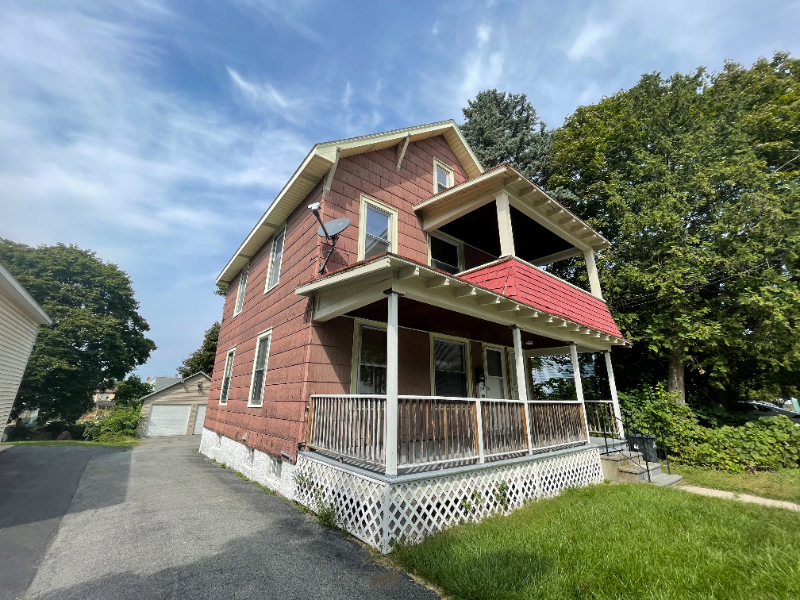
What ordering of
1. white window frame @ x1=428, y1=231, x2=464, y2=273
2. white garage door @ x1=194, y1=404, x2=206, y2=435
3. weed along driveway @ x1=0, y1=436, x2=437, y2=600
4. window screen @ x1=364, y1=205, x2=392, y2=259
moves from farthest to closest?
white garage door @ x1=194, y1=404, x2=206, y2=435 < white window frame @ x1=428, y1=231, x2=464, y2=273 < window screen @ x1=364, y1=205, x2=392, y2=259 < weed along driveway @ x1=0, y1=436, x2=437, y2=600

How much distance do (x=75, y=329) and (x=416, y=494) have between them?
29.9 meters

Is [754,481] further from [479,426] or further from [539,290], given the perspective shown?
[479,426]

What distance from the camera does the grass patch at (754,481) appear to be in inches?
257

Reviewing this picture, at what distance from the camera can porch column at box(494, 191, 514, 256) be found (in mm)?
6925

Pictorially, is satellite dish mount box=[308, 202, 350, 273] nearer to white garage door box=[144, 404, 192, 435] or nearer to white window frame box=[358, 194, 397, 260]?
white window frame box=[358, 194, 397, 260]

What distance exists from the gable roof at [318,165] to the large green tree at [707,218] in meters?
6.82

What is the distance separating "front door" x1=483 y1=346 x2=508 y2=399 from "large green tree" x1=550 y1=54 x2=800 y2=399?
5507mm

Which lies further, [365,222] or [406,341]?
[365,222]

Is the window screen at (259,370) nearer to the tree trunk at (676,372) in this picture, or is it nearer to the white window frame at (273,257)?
the white window frame at (273,257)

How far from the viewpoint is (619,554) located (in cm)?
349

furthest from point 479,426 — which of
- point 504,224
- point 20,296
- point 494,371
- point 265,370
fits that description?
point 20,296

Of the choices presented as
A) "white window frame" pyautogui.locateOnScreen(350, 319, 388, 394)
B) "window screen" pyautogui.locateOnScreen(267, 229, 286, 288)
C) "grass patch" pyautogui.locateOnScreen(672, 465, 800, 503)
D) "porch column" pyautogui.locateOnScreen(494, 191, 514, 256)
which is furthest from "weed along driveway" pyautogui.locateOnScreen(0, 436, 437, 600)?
"grass patch" pyautogui.locateOnScreen(672, 465, 800, 503)

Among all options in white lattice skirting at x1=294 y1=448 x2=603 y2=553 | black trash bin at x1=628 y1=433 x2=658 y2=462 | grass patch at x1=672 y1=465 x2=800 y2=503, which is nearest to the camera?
white lattice skirting at x1=294 y1=448 x2=603 y2=553

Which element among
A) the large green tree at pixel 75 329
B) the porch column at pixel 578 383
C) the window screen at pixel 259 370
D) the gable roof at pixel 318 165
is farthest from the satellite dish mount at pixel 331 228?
the large green tree at pixel 75 329
